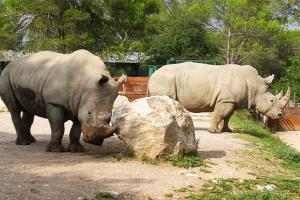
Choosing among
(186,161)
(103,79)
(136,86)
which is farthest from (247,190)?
(136,86)

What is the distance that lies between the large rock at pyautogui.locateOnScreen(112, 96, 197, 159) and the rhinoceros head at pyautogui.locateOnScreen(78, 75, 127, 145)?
0.23m

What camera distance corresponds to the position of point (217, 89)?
46.2 ft

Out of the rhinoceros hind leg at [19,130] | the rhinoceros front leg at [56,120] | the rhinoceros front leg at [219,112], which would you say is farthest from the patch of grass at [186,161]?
the rhinoceros front leg at [219,112]

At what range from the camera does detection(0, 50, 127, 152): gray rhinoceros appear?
8.70 m

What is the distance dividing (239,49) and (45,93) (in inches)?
1071

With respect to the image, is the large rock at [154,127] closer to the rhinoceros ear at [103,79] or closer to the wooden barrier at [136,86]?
the rhinoceros ear at [103,79]

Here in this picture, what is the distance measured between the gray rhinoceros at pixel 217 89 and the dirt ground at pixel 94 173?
3.49 meters

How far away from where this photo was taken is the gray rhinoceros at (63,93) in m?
8.70

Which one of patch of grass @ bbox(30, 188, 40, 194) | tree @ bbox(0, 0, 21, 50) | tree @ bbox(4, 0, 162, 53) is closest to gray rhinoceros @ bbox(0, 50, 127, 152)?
patch of grass @ bbox(30, 188, 40, 194)

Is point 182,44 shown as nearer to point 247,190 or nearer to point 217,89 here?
point 217,89

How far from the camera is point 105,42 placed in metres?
29.2

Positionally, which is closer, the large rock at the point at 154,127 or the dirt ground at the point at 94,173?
the dirt ground at the point at 94,173

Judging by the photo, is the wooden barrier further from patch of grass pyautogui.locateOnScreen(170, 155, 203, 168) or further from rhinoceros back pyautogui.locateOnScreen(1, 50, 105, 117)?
patch of grass pyautogui.locateOnScreen(170, 155, 203, 168)

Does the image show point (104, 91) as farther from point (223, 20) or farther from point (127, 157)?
point (223, 20)
